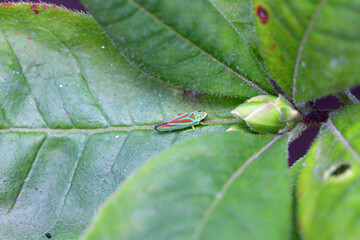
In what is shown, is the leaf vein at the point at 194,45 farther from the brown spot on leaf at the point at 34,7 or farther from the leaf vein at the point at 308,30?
the brown spot on leaf at the point at 34,7

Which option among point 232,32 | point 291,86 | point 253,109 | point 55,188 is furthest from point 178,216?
point 55,188

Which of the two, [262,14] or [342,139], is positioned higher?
[262,14]

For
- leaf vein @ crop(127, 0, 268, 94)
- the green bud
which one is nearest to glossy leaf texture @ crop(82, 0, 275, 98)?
leaf vein @ crop(127, 0, 268, 94)

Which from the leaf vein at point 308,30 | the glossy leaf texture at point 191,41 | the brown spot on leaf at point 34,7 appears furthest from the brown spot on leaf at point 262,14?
the brown spot on leaf at point 34,7

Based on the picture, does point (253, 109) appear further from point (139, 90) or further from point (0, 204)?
point (0, 204)

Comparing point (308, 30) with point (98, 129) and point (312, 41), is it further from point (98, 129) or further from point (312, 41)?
point (98, 129)

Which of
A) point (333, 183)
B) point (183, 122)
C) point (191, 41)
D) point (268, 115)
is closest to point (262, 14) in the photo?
point (191, 41)
